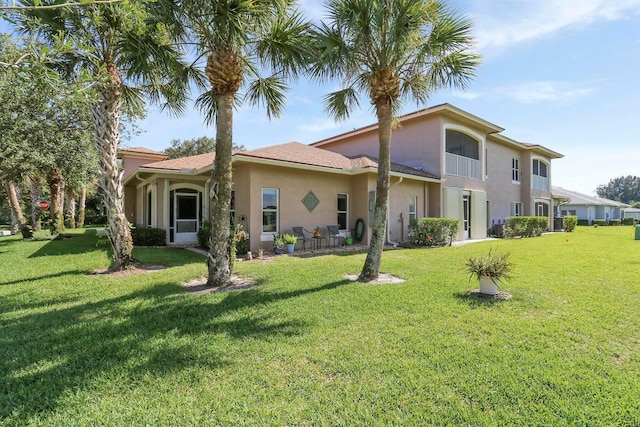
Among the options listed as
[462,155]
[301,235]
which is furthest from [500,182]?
[301,235]

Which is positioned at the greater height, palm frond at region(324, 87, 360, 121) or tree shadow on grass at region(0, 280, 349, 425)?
palm frond at region(324, 87, 360, 121)

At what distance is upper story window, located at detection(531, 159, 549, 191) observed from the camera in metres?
26.5

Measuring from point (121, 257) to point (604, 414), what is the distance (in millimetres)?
10437

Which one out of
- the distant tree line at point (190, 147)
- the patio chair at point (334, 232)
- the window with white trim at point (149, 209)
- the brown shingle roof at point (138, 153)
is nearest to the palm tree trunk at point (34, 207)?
the brown shingle roof at point (138, 153)

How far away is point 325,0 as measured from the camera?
296 inches

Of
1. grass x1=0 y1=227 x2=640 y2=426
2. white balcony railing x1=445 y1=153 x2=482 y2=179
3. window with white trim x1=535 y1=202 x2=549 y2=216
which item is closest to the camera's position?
grass x1=0 y1=227 x2=640 y2=426

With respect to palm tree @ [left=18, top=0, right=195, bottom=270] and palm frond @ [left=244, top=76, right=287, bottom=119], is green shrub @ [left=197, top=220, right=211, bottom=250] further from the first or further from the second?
palm frond @ [left=244, top=76, right=287, bottom=119]

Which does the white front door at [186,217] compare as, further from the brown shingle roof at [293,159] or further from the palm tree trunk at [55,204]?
the palm tree trunk at [55,204]

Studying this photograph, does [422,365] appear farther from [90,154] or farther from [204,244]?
[90,154]

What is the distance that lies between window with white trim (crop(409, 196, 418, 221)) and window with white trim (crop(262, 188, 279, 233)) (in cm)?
728

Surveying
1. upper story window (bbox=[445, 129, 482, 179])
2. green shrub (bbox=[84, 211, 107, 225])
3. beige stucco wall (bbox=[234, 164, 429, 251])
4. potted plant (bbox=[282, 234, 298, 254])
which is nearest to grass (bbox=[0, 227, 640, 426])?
potted plant (bbox=[282, 234, 298, 254])

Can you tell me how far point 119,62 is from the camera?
315 inches

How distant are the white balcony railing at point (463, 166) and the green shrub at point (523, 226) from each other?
3974mm

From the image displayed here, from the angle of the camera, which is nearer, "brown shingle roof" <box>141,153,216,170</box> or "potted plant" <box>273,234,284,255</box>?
"potted plant" <box>273,234,284,255</box>
